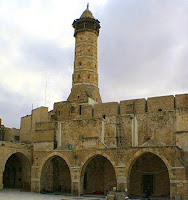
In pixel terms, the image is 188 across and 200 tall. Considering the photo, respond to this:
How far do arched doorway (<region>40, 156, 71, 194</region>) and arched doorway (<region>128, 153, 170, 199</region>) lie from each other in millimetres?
6122

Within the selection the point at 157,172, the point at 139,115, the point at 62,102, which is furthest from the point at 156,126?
the point at 62,102

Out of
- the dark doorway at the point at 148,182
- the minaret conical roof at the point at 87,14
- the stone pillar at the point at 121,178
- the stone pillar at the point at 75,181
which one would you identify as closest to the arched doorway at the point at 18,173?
the stone pillar at the point at 75,181

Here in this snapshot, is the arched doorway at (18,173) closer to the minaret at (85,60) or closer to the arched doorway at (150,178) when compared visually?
the minaret at (85,60)

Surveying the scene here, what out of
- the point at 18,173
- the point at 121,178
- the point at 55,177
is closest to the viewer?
the point at 121,178

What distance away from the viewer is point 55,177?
91.7 ft

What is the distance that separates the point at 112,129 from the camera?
87.3ft

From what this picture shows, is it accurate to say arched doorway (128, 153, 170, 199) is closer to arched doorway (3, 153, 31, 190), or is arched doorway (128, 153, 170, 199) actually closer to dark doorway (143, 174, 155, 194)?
dark doorway (143, 174, 155, 194)

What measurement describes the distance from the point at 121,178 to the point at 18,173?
13201 mm

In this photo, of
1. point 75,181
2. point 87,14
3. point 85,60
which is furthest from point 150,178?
point 87,14

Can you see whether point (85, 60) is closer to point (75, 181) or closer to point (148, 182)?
point (75, 181)

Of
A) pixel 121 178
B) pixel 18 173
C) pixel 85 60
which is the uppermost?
pixel 85 60

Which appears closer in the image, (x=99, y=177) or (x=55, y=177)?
(x=99, y=177)

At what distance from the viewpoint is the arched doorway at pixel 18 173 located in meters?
29.0

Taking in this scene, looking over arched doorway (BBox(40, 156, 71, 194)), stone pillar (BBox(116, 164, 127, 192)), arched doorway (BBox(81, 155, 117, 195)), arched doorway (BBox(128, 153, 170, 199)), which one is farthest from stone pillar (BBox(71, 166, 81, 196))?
arched doorway (BBox(128, 153, 170, 199))
